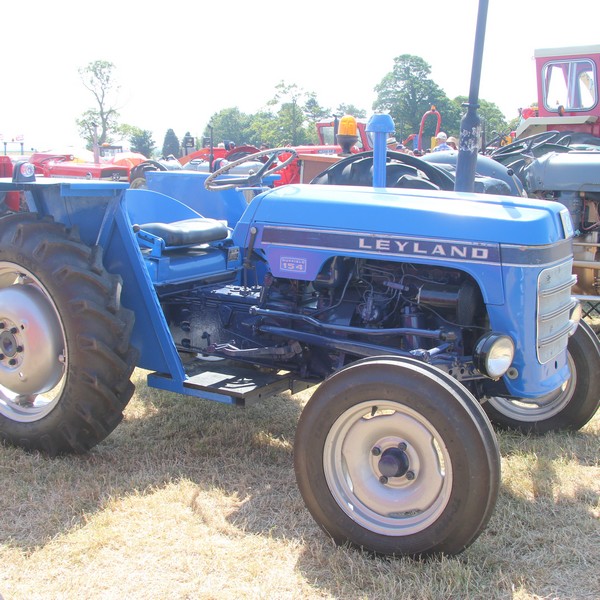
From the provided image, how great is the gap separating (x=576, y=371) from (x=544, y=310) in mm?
939

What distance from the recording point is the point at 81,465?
320 centimetres

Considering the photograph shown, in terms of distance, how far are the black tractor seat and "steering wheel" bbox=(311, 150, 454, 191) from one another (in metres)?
0.62

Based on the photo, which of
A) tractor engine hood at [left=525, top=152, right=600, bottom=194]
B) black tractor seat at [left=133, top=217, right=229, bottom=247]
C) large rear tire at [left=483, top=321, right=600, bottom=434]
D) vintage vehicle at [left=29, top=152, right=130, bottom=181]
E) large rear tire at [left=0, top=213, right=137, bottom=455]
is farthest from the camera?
vintage vehicle at [left=29, top=152, right=130, bottom=181]

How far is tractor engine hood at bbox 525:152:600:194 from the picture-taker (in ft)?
19.2

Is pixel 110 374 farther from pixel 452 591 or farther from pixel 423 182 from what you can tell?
pixel 423 182

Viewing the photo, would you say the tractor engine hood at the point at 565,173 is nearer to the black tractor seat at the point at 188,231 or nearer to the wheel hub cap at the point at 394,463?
the black tractor seat at the point at 188,231

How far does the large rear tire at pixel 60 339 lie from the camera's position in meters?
3.02

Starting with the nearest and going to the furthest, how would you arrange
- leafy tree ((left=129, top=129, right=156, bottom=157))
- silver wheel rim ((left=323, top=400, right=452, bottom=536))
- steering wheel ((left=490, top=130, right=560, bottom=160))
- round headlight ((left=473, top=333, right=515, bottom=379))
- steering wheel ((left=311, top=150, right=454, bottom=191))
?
silver wheel rim ((left=323, top=400, right=452, bottom=536)), round headlight ((left=473, top=333, right=515, bottom=379)), steering wheel ((left=311, top=150, right=454, bottom=191)), steering wheel ((left=490, top=130, right=560, bottom=160)), leafy tree ((left=129, top=129, right=156, bottom=157))

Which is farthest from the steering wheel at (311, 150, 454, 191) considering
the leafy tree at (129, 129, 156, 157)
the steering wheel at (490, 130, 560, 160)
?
the leafy tree at (129, 129, 156, 157)

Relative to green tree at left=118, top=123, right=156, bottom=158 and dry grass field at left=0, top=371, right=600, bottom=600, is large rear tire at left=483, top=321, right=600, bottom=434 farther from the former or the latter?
green tree at left=118, top=123, right=156, bottom=158

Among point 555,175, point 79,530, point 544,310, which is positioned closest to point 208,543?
point 79,530

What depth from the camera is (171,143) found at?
30.7 m

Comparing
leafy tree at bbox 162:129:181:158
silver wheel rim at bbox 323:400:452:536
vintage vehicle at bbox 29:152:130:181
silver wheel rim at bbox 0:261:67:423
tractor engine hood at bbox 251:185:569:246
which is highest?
leafy tree at bbox 162:129:181:158

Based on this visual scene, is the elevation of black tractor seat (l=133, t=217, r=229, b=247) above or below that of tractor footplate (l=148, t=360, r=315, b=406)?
above
